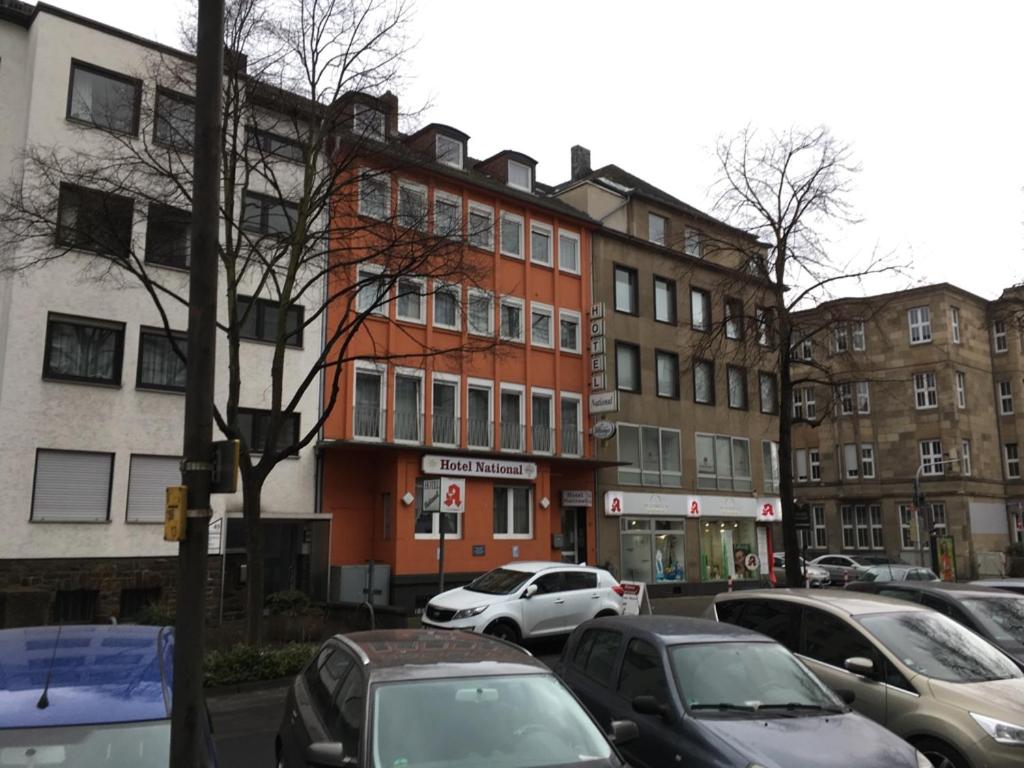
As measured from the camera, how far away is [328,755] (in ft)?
14.2

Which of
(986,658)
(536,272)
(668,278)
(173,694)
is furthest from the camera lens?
Result: (668,278)

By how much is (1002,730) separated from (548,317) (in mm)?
24087

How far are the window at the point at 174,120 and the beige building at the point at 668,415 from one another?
17.7 meters

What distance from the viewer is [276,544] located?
2314 centimetres

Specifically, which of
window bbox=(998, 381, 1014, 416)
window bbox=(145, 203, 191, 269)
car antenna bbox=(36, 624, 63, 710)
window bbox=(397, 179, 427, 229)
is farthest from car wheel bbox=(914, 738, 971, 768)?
window bbox=(998, 381, 1014, 416)

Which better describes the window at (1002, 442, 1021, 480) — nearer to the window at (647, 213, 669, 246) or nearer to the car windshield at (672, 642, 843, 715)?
the window at (647, 213, 669, 246)

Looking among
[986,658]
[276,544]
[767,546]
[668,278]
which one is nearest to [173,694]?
[986,658]

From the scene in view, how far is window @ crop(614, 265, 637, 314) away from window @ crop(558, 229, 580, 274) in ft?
6.51

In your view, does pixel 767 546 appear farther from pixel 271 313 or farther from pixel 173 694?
pixel 173 694

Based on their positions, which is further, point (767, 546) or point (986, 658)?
point (767, 546)

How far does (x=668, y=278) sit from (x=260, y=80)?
22906 millimetres

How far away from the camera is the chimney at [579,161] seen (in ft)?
130

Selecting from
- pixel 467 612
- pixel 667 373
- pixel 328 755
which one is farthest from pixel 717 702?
pixel 667 373

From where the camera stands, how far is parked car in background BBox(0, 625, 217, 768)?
3654 mm
